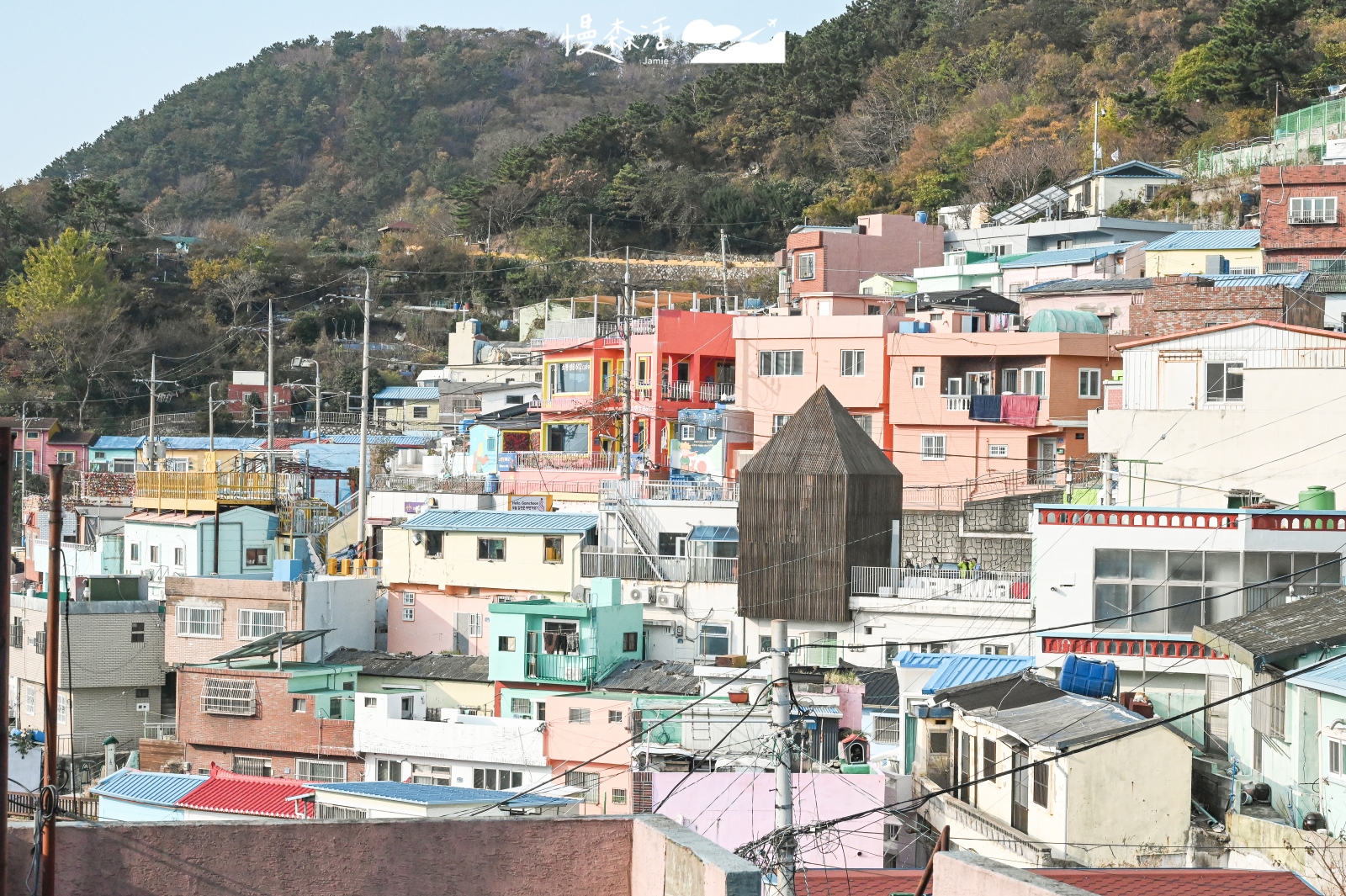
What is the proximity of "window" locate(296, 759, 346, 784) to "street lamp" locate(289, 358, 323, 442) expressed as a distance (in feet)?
83.8

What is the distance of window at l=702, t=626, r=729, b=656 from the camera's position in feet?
95.3

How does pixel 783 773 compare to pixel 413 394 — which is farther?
pixel 413 394

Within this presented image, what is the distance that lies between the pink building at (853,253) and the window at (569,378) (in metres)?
5.25

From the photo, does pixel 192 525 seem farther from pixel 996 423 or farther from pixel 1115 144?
pixel 1115 144


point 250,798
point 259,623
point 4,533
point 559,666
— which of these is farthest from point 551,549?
point 4,533

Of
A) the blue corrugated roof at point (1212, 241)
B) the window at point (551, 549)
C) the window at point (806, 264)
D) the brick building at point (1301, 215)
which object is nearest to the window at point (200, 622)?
the window at point (551, 549)

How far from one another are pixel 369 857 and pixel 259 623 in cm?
2188

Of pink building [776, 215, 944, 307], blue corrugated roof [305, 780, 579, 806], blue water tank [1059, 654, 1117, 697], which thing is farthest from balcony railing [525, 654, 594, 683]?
pink building [776, 215, 944, 307]

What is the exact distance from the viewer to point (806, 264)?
45.9 meters

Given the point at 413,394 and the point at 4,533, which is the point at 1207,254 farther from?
the point at 4,533

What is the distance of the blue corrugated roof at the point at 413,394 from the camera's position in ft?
183

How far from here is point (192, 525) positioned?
34969mm

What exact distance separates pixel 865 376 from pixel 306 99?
9108 cm

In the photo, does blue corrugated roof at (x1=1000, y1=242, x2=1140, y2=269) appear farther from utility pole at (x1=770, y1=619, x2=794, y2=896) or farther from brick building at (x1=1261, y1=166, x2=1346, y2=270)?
utility pole at (x1=770, y1=619, x2=794, y2=896)
